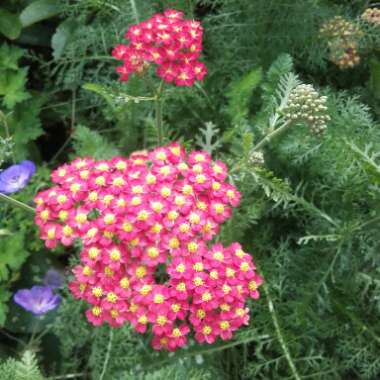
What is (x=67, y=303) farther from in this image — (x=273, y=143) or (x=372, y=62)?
(x=372, y=62)

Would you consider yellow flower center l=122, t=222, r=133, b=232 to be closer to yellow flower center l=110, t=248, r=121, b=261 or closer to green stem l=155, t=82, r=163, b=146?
yellow flower center l=110, t=248, r=121, b=261

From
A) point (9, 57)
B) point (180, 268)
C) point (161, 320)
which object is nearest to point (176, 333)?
point (161, 320)

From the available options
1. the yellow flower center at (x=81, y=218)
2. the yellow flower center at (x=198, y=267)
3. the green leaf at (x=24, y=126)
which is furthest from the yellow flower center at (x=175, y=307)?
the green leaf at (x=24, y=126)

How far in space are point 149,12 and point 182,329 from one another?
4.52 ft

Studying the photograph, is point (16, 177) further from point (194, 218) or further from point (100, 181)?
point (194, 218)

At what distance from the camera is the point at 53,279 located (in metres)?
2.29

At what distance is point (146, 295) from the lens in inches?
59.4

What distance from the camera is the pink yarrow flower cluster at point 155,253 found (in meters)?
1.52

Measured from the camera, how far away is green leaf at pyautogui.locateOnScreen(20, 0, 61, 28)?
8.27 feet

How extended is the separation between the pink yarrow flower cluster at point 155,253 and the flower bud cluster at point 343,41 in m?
0.82

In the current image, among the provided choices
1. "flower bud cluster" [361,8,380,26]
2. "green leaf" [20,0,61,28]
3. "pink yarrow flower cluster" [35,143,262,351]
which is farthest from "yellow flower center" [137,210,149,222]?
"green leaf" [20,0,61,28]

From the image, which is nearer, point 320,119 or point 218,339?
point 320,119

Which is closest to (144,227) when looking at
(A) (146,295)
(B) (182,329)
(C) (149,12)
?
(A) (146,295)

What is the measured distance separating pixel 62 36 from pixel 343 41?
1203 millimetres
